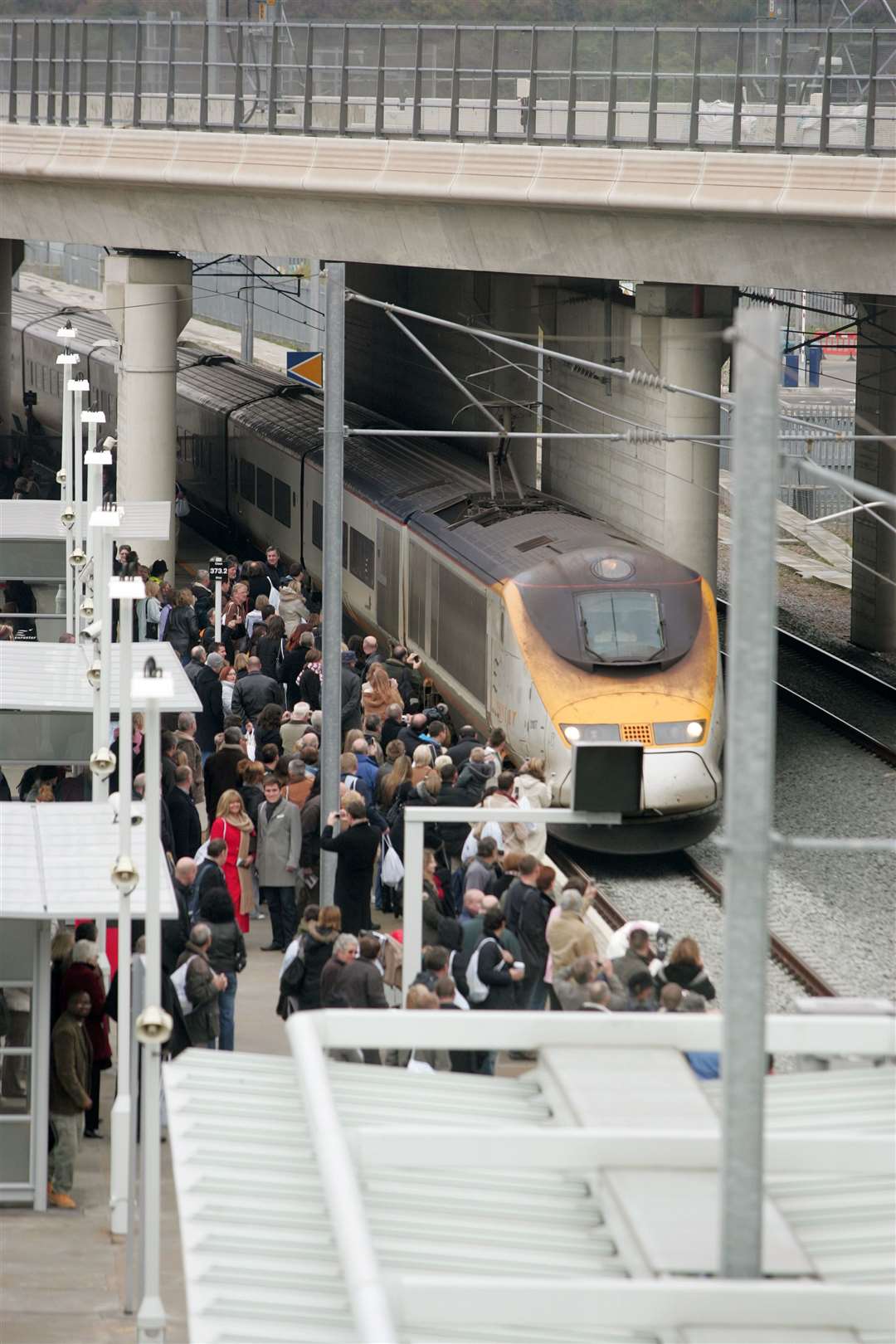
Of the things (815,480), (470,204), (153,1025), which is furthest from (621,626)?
(815,480)

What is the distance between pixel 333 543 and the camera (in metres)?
18.3

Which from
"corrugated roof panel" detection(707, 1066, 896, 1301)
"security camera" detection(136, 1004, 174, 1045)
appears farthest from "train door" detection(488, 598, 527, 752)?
"corrugated roof panel" detection(707, 1066, 896, 1301)

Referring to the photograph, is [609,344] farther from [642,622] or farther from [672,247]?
[642,622]

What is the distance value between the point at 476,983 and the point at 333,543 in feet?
19.1

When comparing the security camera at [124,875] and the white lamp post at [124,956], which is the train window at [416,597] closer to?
the white lamp post at [124,956]

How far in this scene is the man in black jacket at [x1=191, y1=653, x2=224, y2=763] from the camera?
2183cm

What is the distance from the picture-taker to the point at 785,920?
1858 centimetres

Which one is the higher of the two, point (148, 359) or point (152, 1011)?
point (148, 359)

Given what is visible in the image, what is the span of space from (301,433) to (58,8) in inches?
292

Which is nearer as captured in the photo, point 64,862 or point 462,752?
point 64,862

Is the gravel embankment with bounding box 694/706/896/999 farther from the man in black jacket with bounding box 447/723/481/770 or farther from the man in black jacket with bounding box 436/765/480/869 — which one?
the man in black jacket with bounding box 447/723/481/770

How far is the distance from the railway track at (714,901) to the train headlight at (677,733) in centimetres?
128

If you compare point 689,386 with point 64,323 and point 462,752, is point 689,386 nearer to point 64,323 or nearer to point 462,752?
point 462,752

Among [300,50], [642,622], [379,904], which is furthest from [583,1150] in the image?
[300,50]
